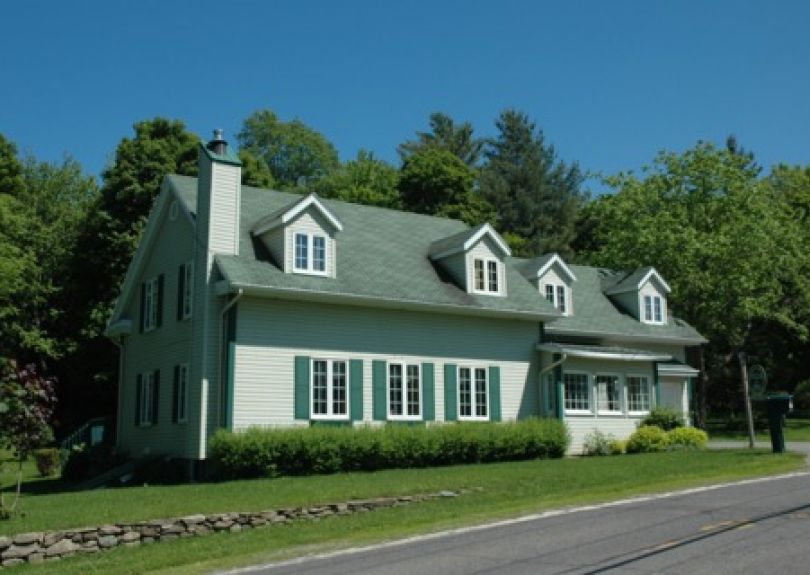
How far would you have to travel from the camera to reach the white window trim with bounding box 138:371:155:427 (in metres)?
25.9

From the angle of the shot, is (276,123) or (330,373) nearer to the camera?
(330,373)

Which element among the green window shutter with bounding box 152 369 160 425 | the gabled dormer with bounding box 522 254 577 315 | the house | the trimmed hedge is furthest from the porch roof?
the green window shutter with bounding box 152 369 160 425

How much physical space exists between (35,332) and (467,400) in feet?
77.3

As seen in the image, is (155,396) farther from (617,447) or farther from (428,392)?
(617,447)

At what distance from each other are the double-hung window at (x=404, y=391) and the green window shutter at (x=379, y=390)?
0.26m

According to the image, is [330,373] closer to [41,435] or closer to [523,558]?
[41,435]

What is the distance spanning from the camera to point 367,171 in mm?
59875

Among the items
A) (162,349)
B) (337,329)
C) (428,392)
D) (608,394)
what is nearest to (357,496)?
(337,329)

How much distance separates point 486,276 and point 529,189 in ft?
112

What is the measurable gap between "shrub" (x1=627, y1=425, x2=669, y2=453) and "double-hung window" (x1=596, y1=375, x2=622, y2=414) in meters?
1.37

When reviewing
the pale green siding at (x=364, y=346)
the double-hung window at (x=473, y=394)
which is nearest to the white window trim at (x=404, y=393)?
the pale green siding at (x=364, y=346)

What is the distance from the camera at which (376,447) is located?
2259 centimetres

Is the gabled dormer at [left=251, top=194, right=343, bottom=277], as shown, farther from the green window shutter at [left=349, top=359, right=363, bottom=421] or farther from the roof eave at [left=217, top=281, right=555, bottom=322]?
the green window shutter at [left=349, top=359, right=363, bottom=421]

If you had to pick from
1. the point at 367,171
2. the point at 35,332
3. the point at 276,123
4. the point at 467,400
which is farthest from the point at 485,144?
the point at 467,400
